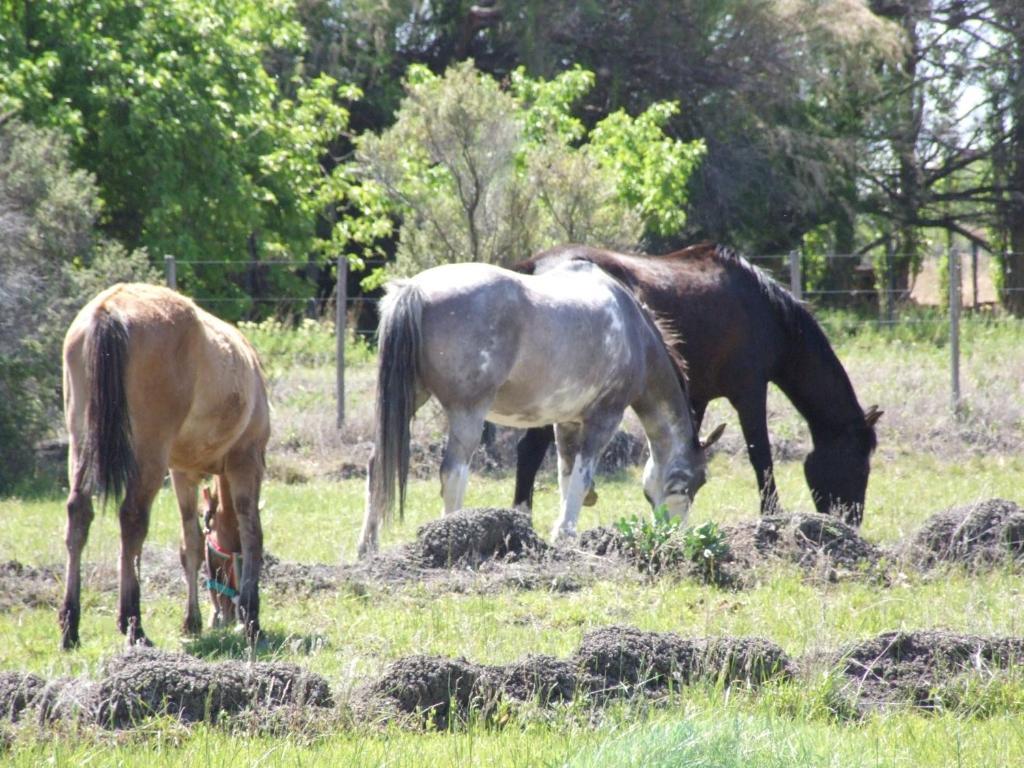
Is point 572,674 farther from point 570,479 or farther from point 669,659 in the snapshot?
point 570,479

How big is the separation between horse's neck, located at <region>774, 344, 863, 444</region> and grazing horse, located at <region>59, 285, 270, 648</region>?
5510 mm

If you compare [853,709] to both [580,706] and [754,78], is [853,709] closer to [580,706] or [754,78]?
[580,706]

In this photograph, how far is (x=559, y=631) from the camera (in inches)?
269

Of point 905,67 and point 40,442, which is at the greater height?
point 905,67

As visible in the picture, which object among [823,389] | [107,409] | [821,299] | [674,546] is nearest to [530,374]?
[674,546]

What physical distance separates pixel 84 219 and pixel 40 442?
2.37 metres

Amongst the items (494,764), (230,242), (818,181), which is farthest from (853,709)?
(818,181)

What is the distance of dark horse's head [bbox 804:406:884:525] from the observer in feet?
35.6

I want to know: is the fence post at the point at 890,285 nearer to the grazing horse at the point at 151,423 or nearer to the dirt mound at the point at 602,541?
the dirt mound at the point at 602,541

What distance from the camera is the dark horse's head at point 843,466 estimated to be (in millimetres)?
10852

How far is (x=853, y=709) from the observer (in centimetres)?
525

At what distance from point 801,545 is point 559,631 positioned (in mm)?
2137

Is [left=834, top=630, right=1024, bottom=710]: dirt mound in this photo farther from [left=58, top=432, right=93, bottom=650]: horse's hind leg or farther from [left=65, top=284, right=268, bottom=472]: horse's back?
[left=58, top=432, right=93, bottom=650]: horse's hind leg

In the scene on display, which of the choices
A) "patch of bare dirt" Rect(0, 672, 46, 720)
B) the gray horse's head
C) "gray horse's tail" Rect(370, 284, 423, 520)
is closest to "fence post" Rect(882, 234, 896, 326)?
the gray horse's head
